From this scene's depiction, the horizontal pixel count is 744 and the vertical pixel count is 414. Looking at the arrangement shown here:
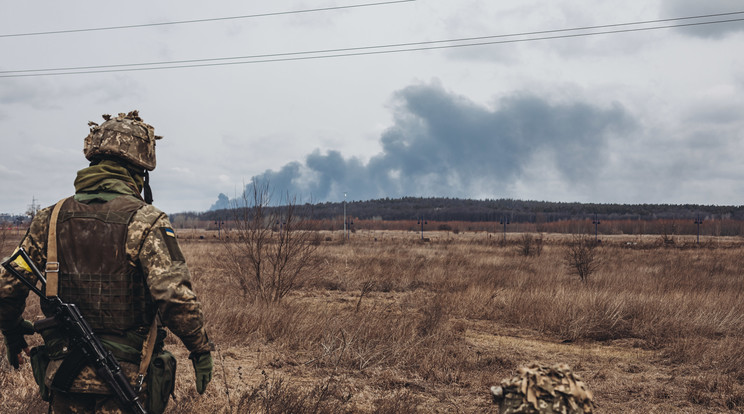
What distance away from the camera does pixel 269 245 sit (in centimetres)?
1036

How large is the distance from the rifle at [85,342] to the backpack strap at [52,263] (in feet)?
0.14

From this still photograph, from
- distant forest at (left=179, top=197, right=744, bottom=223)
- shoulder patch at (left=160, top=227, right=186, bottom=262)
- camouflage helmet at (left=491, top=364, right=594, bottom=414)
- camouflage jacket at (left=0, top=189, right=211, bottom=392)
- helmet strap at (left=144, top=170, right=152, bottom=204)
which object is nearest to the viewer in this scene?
camouflage helmet at (left=491, top=364, right=594, bottom=414)

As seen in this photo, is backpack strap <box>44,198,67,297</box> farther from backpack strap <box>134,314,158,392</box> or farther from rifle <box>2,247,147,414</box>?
backpack strap <box>134,314,158,392</box>

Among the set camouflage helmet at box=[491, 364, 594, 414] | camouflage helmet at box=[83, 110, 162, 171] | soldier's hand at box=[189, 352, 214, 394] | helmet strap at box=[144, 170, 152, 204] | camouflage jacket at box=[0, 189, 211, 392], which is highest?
camouflage helmet at box=[83, 110, 162, 171]

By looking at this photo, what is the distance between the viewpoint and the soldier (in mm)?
2551

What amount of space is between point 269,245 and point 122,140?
7.68 meters

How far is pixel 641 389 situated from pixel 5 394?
661cm

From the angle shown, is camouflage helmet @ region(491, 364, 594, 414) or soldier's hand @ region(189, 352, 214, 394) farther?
soldier's hand @ region(189, 352, 214, 394)

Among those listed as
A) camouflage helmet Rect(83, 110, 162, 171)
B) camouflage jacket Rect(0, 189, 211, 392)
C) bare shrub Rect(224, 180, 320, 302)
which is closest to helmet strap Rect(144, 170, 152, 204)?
camouflage helmet Rect(83, 110, 162, 171)

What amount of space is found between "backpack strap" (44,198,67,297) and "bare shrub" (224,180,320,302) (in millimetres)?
6896

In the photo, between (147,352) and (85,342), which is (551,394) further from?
(85,342)

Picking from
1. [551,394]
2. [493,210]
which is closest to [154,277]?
[551,394]

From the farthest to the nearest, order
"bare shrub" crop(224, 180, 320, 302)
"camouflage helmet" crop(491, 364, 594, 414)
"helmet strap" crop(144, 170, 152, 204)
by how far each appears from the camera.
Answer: "bare shrub" crop(224, 180, 320, 302), "helmet strap" crop(144, 170, 152, 204), "camouflage helmet" crop(491, 364, 594, 414)

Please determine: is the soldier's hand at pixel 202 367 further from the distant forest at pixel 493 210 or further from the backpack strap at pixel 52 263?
the distant forest at pixel 493 210
